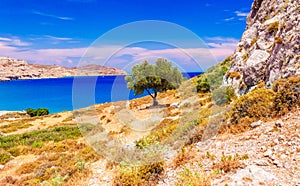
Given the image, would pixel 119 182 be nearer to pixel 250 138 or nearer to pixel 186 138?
pixel 186 138

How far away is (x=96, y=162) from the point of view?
37.8 ft

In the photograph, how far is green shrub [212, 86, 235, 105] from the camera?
63.8ft

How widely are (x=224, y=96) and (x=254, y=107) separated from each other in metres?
8.81

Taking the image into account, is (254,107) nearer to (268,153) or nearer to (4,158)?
(268,153)

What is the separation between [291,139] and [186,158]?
403 centimetres

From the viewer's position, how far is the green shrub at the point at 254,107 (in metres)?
11.1

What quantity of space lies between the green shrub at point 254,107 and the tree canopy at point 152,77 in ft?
72.3

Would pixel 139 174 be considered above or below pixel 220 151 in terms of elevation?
below

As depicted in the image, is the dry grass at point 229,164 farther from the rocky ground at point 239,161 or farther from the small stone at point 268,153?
the small stone at point 268,153

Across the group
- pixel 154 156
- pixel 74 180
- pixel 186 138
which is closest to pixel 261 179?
pixel 154 156

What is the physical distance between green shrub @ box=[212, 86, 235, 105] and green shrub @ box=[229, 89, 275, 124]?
680 centimetres

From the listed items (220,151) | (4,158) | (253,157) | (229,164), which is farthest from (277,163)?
(4,158)

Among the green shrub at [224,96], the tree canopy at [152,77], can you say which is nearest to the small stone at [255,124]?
the green shrub at [224,96]

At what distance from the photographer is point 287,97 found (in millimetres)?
10648
